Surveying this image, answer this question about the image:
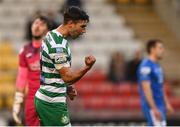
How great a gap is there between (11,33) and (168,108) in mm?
8781

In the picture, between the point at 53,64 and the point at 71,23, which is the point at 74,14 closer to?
the point at 71,23

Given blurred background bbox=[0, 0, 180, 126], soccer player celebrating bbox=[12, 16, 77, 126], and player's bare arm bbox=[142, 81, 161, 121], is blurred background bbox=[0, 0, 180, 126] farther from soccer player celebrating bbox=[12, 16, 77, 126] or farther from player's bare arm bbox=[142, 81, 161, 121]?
soccer player celebrating bbox=[12, 16, 77, 126]

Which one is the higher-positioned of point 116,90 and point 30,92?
point 30,92

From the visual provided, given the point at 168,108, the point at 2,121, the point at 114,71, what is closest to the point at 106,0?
the point at 114,71

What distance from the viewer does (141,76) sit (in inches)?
401

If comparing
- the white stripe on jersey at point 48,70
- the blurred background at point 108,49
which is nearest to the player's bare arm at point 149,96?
the white stripe on jersey at point 48,70

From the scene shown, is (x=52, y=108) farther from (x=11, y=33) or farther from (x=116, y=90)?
(x=11, y=33)

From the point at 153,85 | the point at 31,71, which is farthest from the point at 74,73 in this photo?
the point at 153,85

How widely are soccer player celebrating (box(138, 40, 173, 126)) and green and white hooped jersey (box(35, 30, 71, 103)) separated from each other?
3.36 m

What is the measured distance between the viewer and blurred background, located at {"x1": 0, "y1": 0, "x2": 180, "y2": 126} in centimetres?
1553

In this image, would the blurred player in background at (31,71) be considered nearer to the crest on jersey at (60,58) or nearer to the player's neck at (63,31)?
the player's neck at (63,31)

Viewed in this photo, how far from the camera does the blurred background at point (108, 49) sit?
15.5m

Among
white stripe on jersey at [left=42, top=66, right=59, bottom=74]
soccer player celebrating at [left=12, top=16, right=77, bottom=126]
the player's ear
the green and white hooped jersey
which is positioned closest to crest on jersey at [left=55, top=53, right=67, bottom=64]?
the green and white hooped jersey

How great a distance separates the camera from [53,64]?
265 inches
